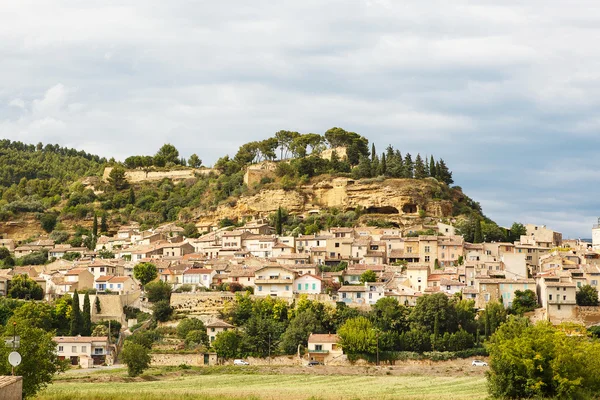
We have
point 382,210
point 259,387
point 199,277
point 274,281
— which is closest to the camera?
point 259,387

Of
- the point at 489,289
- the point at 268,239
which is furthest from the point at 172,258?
the point at 489,289

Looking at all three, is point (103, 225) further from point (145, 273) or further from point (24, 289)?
point (24, 289)

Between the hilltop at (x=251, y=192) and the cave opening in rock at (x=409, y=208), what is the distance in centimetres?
11

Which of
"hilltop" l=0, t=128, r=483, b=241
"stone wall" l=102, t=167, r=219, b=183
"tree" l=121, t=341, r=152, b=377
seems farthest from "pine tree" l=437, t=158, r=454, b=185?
"tree" l=121, t=341, r=152, b=377

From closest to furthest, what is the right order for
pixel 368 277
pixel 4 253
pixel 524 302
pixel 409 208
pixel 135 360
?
1. pixel 135 360
2. pixel 524 302
3. pixel 368 277
4. pixel 4 253
5. pixel 409 208

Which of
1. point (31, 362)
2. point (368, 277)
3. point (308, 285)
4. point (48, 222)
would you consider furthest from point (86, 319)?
point (48, 222)

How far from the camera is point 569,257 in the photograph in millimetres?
73188

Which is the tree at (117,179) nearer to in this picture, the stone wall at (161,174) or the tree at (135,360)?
the stone wall at (161,174)

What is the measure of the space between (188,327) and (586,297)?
27224 millimetres

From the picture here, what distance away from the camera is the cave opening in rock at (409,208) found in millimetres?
90375

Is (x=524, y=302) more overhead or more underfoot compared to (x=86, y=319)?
more overhead

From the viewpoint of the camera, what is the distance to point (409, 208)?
3575 inches

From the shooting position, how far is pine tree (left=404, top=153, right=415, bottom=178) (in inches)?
3711

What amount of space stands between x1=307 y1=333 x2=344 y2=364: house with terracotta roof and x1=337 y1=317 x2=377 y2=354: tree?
47 cm
